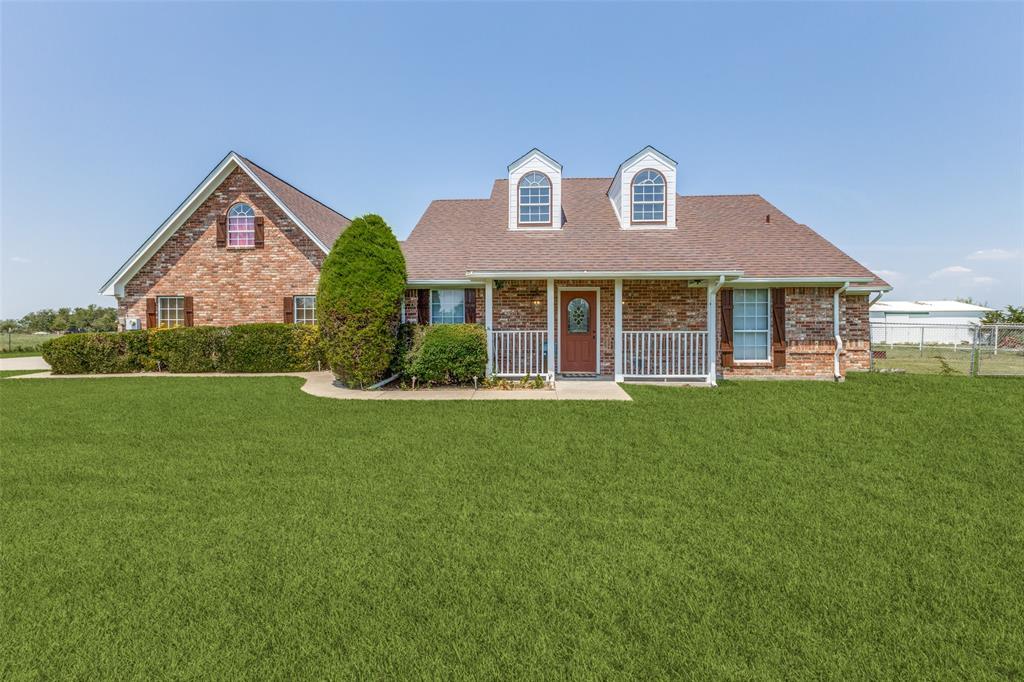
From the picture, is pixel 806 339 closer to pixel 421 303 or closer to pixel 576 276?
pixel 576 276

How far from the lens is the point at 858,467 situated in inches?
208

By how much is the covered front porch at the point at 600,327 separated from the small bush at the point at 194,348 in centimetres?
841

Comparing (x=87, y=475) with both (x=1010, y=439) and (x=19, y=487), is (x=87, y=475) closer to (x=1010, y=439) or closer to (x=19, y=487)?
(x=19, y=487)

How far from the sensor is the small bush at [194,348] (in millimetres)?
13883

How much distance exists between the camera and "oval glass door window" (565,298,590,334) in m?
12.7

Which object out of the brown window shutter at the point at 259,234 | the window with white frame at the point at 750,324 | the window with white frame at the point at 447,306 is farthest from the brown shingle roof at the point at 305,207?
the window with white frame at the point at 750,324

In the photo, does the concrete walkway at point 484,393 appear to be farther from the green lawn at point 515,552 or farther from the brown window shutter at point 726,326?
the brown window shutter at point 726,326

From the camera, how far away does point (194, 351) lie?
13.9 meters

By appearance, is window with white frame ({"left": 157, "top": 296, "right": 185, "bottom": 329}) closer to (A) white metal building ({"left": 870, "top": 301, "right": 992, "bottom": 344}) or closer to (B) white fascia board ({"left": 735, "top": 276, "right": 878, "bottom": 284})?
(B) white fascia board ({"left": 735, "top": 276, "right": 878, "bottom": 284})

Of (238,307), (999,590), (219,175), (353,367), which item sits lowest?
(999,590)

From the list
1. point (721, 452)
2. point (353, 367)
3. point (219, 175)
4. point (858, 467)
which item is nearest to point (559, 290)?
point (353, 367)

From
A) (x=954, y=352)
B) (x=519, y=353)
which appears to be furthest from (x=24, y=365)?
(x=954, y=352)

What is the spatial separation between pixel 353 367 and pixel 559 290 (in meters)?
5.80

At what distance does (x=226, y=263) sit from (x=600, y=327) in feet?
42.6
